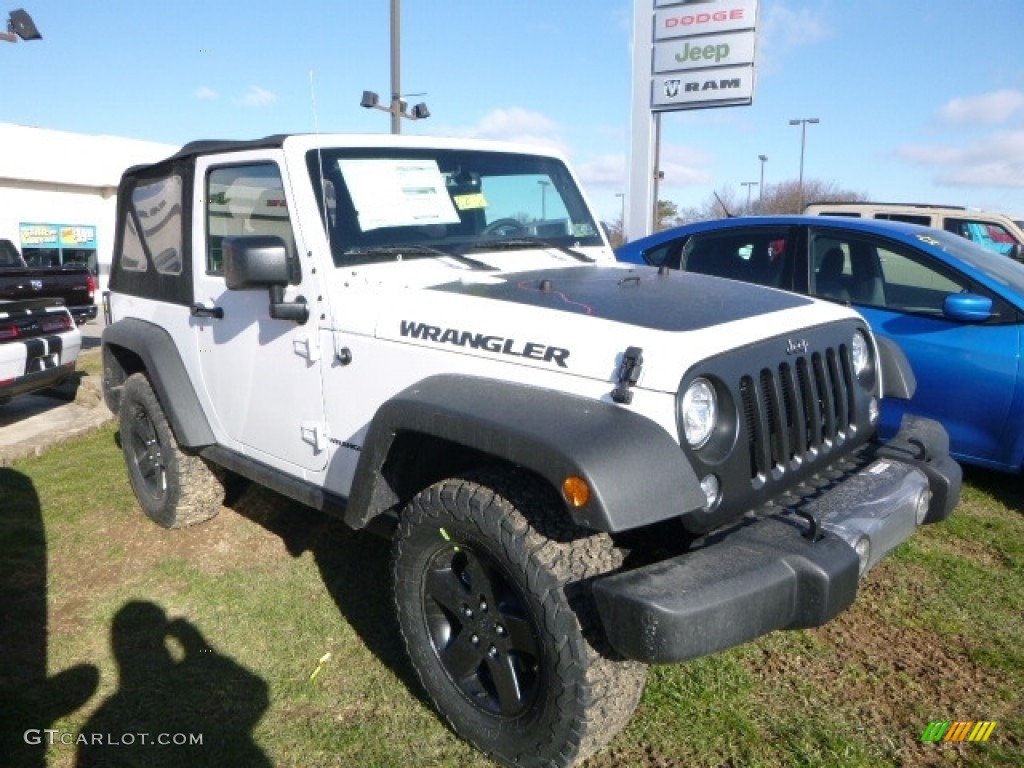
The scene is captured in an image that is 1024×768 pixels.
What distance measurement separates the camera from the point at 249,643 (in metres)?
3.34

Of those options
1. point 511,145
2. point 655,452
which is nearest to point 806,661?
point 655,452

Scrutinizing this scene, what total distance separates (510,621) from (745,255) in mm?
3817

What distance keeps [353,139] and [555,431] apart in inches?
73.4

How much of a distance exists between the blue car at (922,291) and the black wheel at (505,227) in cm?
193

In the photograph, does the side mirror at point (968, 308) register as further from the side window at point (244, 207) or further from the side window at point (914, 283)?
the side window at point (244, 207)

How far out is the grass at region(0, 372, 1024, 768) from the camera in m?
2.67

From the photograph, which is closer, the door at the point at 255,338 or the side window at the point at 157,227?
the door at the point at 255,338

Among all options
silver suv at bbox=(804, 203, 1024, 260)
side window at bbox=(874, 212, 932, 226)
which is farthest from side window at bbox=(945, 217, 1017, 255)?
side window at bbox=(874, 212, 932, 226)

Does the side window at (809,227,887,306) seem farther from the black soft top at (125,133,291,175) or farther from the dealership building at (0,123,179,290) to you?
the dealership building at (0,123,179,290)

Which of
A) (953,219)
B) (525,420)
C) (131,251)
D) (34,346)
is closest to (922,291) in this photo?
(525,420)

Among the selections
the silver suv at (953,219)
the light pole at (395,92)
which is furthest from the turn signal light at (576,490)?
the light pole at (395,92)

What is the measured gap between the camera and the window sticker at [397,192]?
3.27 meters

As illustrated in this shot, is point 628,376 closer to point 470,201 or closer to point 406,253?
point 406,253

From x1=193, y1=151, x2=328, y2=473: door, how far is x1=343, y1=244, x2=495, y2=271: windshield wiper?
0.70 ft
